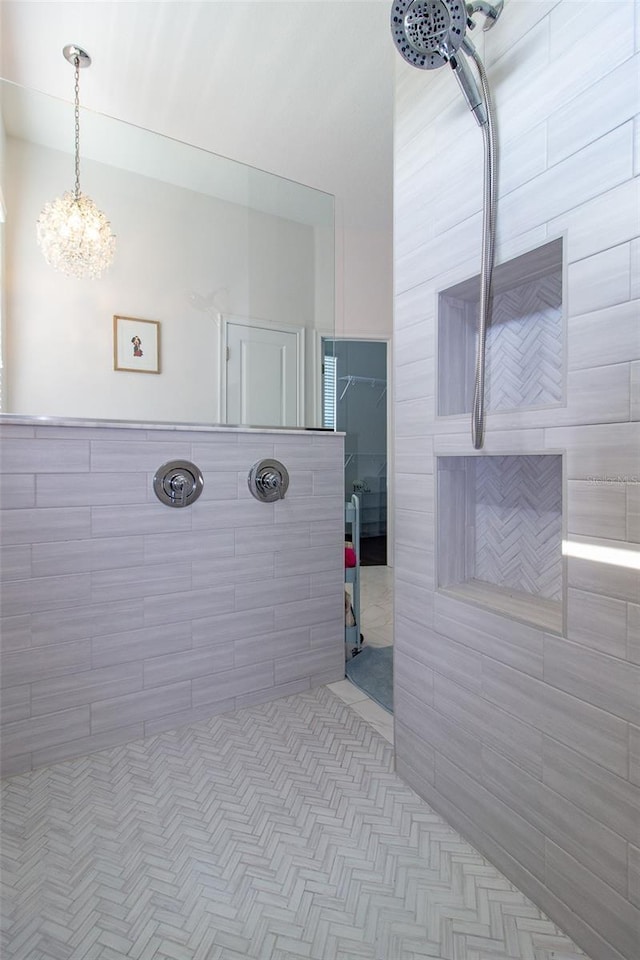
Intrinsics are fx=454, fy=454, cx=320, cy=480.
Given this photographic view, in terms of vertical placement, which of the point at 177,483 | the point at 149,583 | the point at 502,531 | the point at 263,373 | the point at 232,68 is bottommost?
the point at 149,583

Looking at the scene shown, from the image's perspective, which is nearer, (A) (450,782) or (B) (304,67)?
(A) (450,782)

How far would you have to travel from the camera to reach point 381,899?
101cm

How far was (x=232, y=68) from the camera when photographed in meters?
2.16

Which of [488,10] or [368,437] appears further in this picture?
[368,437]

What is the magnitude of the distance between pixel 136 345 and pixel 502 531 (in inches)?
75.6

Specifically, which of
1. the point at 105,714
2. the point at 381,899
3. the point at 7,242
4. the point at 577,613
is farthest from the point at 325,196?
the point at 381,899

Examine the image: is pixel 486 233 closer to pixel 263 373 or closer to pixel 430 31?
pixel 430 31

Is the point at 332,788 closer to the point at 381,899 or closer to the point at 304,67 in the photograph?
the point at 381,899

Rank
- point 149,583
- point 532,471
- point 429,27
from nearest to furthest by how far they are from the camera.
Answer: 1. point 429,27
2. point 532,471
3. point 149,583

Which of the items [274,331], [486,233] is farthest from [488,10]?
[274,331]

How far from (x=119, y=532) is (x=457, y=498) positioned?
3.74 ft

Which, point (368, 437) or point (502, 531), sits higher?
point (368, 437)

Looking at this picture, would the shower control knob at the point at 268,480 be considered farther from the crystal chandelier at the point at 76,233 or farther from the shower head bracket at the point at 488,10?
the shower head bracket at the point at 488,10

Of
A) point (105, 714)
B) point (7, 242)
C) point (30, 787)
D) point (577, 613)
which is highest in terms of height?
point (7, 242)
